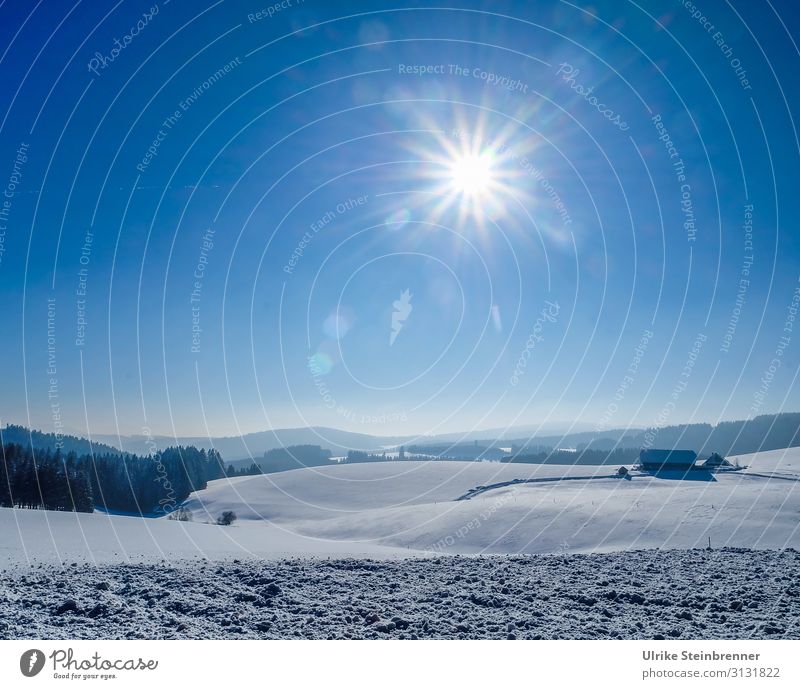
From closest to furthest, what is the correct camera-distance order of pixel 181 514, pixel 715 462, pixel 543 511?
pixel 543 511
pixel 181 514
pixel 715 462

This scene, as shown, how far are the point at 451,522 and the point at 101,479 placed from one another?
46637 millimetres

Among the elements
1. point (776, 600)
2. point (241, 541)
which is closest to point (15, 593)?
point (776, 600)

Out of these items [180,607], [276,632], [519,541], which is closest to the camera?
[276,632]

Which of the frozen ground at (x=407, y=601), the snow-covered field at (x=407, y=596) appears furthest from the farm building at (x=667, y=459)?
the frozen ground at (x=407, y=601)

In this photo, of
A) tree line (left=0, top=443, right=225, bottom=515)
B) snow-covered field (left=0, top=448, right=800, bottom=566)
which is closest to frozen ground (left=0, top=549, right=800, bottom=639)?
snow-covered field (left=0, top=448, right=800, bottom=566)

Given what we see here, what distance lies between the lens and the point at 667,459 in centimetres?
5522

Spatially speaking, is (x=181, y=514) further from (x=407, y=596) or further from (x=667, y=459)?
(x=667, y=459)

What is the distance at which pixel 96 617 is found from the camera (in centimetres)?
600

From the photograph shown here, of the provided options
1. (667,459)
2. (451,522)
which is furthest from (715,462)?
(451,522)

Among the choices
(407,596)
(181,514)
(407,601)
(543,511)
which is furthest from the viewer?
(181,514)

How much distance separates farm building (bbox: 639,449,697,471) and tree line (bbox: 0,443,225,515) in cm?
4891

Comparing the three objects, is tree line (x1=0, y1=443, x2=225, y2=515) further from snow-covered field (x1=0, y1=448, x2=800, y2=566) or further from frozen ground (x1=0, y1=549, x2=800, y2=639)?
frozen ground (x1=0, y1=549, x2=800, y2=639)
